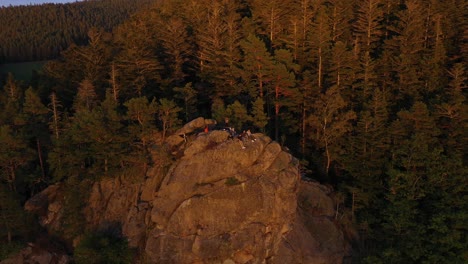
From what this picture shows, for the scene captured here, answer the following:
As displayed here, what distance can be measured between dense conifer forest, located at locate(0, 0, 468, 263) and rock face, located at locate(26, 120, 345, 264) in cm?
335

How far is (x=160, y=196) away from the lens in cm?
3253

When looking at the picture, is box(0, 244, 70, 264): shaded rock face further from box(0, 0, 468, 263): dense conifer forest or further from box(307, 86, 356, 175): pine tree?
box(307, 86, 356, 175): pine tree

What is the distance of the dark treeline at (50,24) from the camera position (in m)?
106

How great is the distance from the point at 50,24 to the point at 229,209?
4452 inches

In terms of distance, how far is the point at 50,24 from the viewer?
408 ft

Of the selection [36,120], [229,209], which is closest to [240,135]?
[229,209]

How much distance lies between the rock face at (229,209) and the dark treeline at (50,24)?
84.3m

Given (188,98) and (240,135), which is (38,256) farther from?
(240,135)

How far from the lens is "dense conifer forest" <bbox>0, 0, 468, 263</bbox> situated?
3306cm

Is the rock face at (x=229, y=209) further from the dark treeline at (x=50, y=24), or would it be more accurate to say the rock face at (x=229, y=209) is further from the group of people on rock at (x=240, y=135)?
the dark treeline at (x=50, y=24)

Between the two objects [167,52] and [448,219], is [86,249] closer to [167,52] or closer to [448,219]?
[167,52]

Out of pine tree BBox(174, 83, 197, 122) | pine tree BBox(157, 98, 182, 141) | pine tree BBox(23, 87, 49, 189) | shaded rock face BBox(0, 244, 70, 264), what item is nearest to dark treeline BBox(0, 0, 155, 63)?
pine tree BBox(23, 87, 49, 189)

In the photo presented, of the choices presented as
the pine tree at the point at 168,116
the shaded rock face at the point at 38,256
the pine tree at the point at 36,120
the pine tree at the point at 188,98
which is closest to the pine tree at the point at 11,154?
the pine tree at the point at 36,120

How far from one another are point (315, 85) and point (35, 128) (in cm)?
2589
